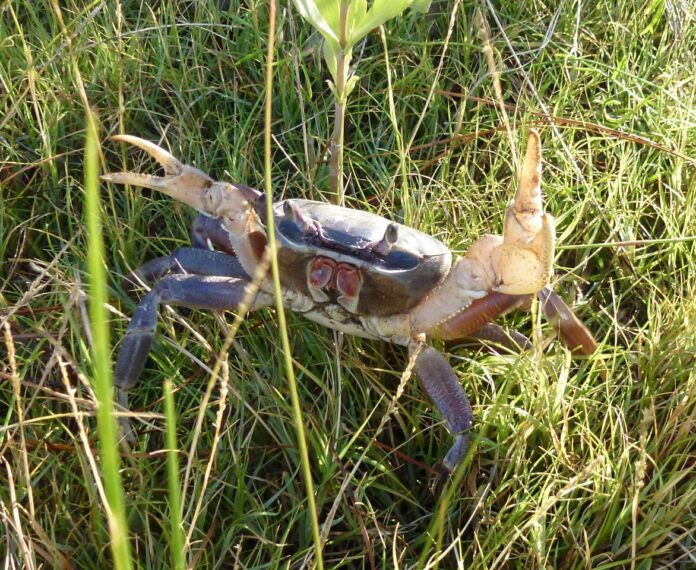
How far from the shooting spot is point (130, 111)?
2.67 metres

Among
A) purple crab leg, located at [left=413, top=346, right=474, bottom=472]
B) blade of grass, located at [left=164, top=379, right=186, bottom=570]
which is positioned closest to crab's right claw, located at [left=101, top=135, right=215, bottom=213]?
purple crab leg, located at [left=413, top=346, right=474, bottom=472]

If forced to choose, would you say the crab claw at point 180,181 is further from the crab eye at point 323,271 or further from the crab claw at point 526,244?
the crab claw at point 526,244

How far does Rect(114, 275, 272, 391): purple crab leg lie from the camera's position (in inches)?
81.9

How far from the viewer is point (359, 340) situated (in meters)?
2.27

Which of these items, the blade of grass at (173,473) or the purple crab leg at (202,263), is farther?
the purple crab leg at (202,263)

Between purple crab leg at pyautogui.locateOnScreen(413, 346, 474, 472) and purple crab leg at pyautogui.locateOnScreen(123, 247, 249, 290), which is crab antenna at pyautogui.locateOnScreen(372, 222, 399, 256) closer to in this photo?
purple crab leg at pyautogui.locateOnScreen(413, 346, 474, 472)

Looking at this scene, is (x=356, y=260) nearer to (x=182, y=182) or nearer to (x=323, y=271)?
(x=323, y=271)

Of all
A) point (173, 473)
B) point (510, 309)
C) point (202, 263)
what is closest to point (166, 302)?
point (202, 263)

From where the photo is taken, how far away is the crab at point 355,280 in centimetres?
200

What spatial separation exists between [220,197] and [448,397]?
0.68m

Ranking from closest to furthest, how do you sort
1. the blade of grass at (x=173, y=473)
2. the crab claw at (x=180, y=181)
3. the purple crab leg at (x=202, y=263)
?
the blade of grass at (x=173, y=473) < the crab claw at (x=180, y=181) < the purple crab leg at (x=202, y=263)

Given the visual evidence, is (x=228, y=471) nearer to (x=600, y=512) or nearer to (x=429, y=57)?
(x=600, y=512)

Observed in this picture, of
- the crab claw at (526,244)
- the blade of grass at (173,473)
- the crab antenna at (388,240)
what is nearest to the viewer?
the blade of grass at (173,473)

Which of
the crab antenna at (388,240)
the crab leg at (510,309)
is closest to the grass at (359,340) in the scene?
the crab leg at (510,309)
